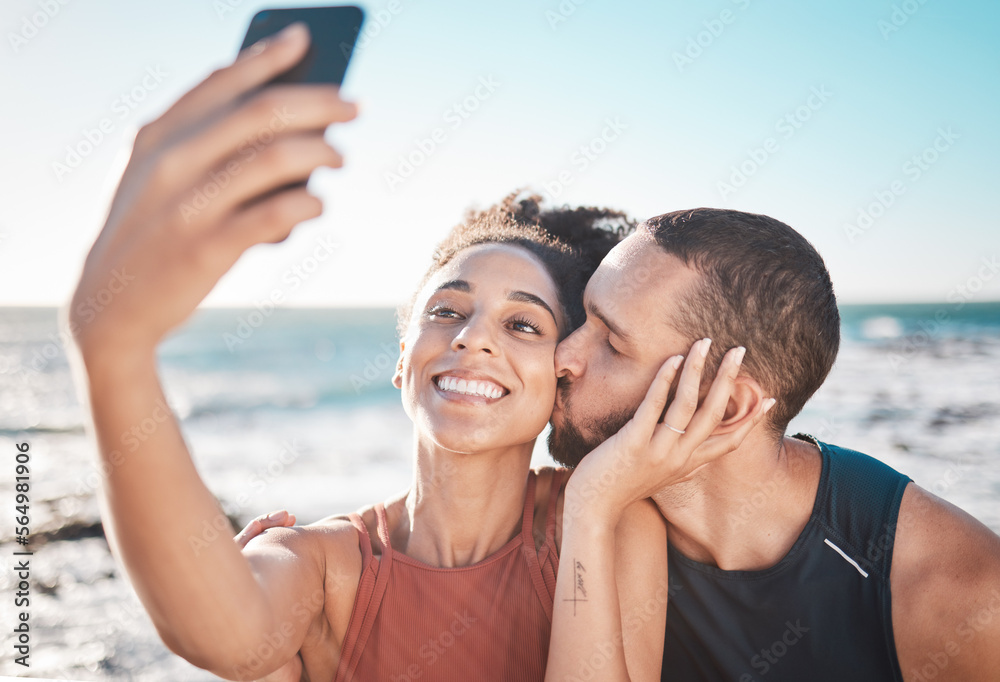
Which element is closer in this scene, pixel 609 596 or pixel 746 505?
pixel 609 596

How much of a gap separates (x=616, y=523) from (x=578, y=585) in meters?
0.30

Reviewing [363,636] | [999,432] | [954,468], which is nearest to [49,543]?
[363,636]

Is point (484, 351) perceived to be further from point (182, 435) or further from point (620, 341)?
point (182, 435)

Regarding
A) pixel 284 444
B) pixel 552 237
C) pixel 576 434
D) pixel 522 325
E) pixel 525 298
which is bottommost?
pixel 284 444

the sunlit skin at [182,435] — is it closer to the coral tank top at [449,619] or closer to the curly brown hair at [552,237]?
the coral tank top at [449,619]

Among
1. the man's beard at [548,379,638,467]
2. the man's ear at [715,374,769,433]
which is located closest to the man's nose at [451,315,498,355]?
the man's beard at [548,379,638,467]

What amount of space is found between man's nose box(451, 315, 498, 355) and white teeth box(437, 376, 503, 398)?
0.13 meters

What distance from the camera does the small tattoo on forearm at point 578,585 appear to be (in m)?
2.25

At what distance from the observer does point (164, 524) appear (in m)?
1.21

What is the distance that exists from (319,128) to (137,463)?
0.69m

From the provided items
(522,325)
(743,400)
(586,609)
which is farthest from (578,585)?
(522,325)

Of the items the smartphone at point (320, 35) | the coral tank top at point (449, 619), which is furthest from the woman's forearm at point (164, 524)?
the coral tank top at point (449, 619)

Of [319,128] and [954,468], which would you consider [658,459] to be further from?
[954,468]

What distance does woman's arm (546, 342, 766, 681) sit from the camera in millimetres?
2205
